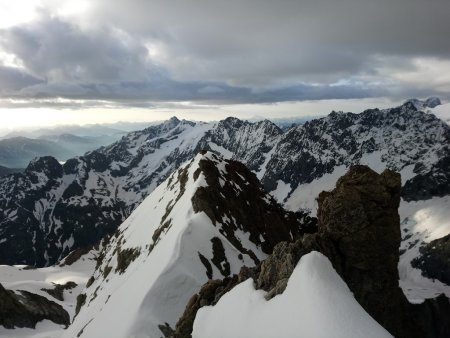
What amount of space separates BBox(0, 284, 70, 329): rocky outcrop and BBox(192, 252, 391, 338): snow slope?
8174 centimetres

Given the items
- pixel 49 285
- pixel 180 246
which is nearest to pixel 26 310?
pixel 49 285

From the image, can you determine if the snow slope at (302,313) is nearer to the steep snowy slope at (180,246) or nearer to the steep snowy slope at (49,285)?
the steep snowy slope at (180,246)

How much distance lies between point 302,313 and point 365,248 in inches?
723

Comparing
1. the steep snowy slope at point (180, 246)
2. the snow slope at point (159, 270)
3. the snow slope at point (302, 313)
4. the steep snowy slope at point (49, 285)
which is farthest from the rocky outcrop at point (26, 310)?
the snow slope at point (302, 313)

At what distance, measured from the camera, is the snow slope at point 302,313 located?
673 inches

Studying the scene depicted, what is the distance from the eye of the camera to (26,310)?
98.4m

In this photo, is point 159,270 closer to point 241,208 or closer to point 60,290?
point 241,208

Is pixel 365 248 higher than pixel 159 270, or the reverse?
pixel 365 248

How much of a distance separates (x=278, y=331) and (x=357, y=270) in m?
18.1

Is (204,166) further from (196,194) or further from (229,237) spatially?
(229,237)

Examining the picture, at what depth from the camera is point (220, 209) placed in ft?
242

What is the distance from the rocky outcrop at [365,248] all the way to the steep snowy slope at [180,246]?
12743 millimetres

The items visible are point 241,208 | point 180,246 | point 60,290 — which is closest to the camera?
point 180,246

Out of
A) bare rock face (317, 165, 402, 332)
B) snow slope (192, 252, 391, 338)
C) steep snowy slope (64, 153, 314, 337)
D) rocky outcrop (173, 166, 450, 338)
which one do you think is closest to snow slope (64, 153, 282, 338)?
steep snowy slope (64, 153, 314, 337)
